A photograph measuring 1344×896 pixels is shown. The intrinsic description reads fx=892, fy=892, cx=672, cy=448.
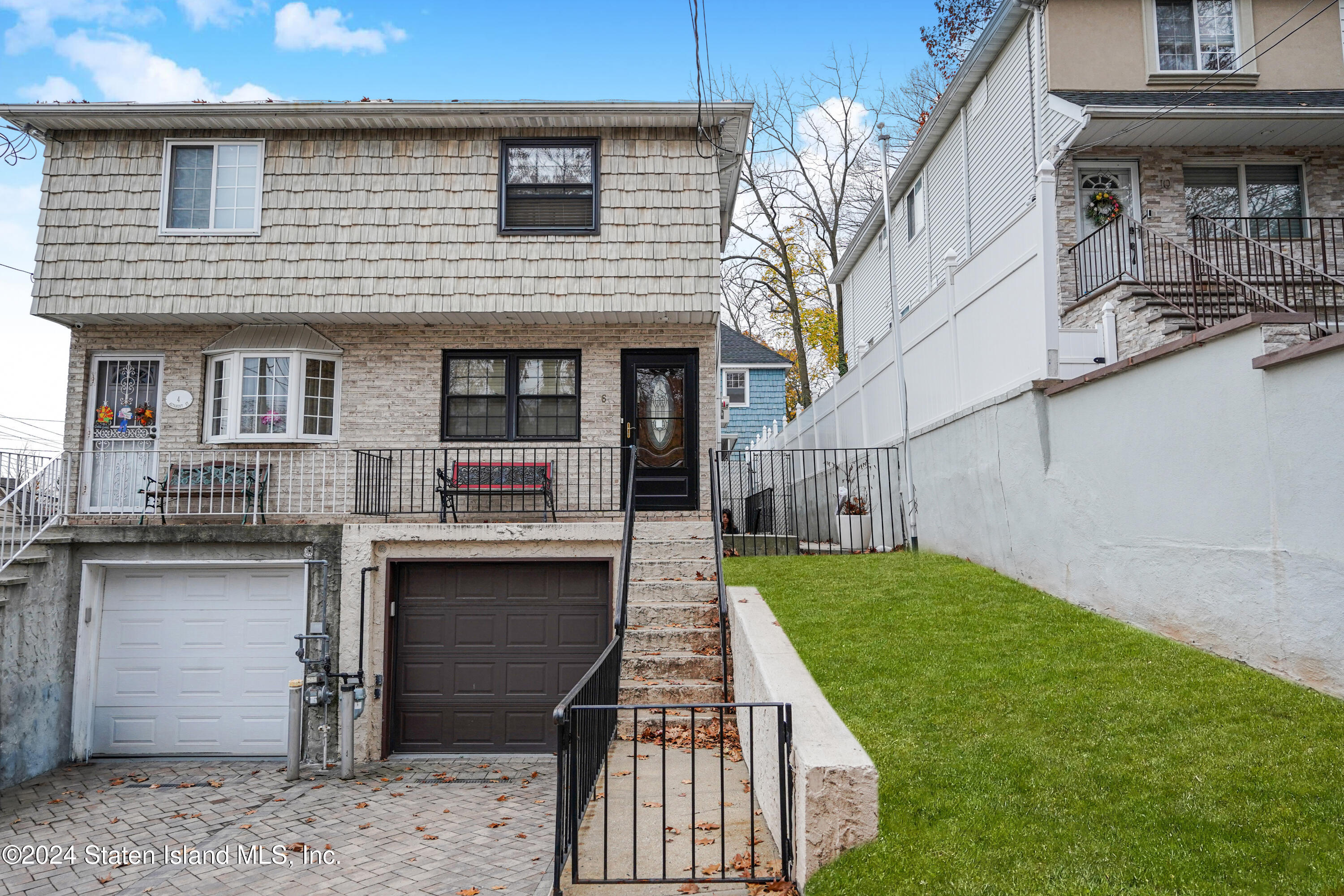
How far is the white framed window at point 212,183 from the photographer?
38.6 ft

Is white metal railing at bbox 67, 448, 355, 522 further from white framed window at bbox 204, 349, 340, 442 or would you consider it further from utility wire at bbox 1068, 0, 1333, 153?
utility wire at bbox 1068, 0, 1333, 153

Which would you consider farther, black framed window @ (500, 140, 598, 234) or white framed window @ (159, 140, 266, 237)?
black framed window @ (500, 140, 598, 234)

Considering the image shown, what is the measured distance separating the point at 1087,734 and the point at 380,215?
1013 centimetres

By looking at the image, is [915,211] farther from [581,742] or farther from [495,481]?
[581,742]

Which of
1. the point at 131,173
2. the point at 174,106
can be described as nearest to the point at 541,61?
the point at 174,106

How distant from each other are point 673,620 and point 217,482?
652 centimetres

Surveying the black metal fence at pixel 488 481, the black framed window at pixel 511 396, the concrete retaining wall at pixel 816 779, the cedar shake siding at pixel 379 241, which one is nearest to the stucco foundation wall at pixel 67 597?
the black metal fence at pixel 488 481

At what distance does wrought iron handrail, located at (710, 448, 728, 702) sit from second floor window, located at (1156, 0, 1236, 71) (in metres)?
9.02

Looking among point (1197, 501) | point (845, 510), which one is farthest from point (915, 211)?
point (1197, 501)

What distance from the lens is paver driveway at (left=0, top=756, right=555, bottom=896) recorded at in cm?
613

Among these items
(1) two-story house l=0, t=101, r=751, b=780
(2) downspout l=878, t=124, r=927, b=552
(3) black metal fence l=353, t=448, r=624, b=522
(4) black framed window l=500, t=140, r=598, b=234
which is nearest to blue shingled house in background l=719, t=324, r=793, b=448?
(2) downspout l=878, t=124, r=927, b=552

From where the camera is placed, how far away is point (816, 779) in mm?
4059

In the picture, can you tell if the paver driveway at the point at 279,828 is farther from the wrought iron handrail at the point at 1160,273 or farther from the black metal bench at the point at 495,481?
the wrought iron handrail at the point at 1160,273

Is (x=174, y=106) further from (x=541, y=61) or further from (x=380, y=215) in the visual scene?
(x=541, y=61)
